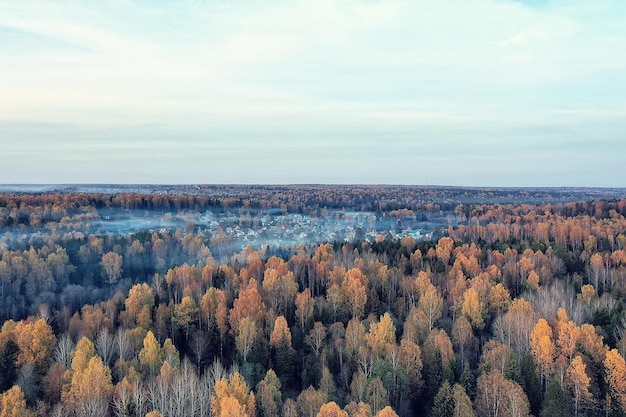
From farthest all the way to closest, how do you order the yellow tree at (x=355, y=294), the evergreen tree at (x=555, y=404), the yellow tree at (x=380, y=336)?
the yellow tree at (x=355, y=294) → the yellow tree at (x=380, y=336) → the evergreen tree at (x=555, y=404)

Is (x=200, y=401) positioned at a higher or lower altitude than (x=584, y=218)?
lower

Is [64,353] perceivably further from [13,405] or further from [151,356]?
[13,405]

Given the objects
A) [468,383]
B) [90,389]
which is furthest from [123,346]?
[468,383]

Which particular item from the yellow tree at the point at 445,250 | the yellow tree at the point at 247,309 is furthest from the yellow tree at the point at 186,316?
the yellow tree at the point at 445,250

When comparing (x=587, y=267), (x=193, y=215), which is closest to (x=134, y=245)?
(x=193, y=215)

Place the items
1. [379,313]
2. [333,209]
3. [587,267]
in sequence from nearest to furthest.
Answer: [379,313], [587,267], [333,209]

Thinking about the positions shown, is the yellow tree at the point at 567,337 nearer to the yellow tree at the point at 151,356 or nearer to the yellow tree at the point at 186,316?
the yellow tree at the point at 151,356

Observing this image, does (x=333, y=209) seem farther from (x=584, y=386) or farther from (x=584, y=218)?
(x=584, y=386)

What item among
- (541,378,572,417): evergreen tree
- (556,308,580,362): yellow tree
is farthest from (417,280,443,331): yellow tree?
(541,378,572,417): evergreen tree
